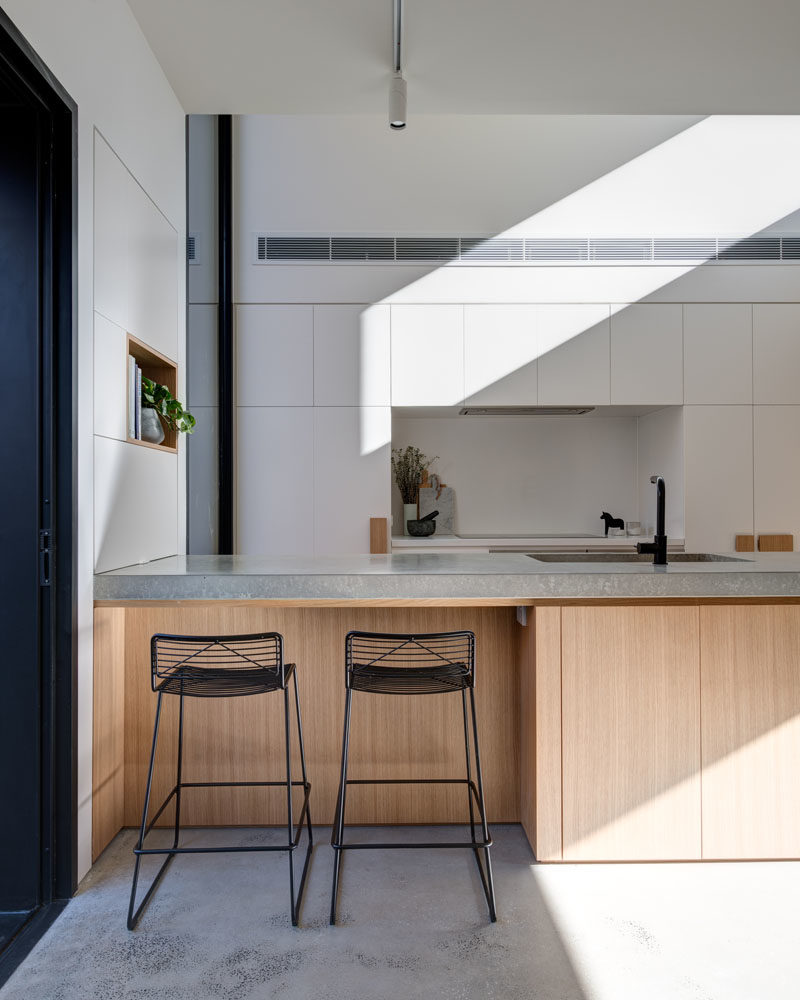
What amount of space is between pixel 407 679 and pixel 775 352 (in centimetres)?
345

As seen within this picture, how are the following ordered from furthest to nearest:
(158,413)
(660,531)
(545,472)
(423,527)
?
(545,472)
(423,527)
(158,413)
(660,531)

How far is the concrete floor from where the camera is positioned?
1.74 m

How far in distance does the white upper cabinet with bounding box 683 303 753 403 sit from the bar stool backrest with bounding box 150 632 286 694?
10.1 feet

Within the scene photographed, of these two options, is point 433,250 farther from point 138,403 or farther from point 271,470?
point 138,403

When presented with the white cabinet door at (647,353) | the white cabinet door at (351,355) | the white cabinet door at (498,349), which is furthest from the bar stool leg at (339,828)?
the white cabinet door at (647,353)

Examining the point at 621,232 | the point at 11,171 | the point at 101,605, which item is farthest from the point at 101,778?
the point at 621,232

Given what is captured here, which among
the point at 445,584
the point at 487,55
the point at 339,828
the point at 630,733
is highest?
the point at 487,55

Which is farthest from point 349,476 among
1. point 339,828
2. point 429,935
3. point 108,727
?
point 429,935

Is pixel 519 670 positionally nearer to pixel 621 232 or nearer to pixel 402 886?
pixel 402 886

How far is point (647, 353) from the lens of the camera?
430cm

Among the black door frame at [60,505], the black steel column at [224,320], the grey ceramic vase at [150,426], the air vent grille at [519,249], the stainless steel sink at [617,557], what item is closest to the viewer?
the black door frame at [60,505]

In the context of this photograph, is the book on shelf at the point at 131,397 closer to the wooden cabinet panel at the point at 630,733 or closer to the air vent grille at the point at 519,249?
the wooden cabinet panel at the point at 630,733

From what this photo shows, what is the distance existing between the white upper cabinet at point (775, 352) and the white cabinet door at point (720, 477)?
0.57 ft

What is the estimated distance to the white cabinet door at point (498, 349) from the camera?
14.0 feet
